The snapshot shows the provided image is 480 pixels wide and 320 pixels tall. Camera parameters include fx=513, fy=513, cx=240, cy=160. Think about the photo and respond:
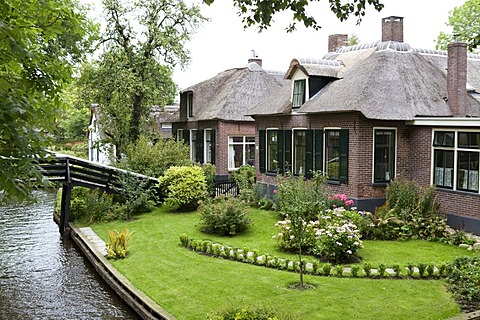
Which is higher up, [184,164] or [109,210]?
[184,164]

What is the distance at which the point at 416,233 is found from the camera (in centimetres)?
1401

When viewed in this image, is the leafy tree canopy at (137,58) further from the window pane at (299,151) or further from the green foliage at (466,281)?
the green foliage at (466,281)

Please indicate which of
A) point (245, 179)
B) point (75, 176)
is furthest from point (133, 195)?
point (245, 179)

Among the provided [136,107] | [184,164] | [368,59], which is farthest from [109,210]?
[368,59]

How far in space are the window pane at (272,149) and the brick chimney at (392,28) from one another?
5.66 m

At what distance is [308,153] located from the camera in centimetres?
1867

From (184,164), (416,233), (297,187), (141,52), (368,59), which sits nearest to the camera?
(416,233)

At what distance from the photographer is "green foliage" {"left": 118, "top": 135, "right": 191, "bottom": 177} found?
823 inches

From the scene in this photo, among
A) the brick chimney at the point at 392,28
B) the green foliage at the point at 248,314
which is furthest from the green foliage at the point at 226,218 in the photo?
the brick chimney at the point at 392,28

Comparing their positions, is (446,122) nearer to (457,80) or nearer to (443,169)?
(443,169)

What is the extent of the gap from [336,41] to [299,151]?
690cm

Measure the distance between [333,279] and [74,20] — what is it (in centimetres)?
682

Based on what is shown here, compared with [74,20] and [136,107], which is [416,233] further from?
[136,107]

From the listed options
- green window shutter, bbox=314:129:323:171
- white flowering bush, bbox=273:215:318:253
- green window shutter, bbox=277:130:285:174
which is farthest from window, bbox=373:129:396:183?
white flowering bush, bbox=273:215:318:253
